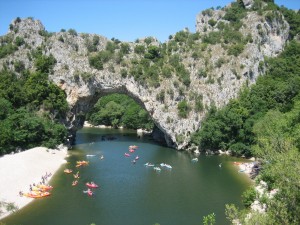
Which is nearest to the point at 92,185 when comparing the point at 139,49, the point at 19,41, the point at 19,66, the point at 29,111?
the point at 29,111

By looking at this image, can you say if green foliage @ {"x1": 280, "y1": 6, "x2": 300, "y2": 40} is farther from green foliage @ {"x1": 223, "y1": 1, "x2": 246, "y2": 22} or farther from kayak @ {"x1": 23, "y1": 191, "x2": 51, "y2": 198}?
kayak @ {"x1": 23, "y1": 191, "x2": 51, "y2": 198}

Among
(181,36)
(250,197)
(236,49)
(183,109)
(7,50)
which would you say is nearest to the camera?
(250,197)

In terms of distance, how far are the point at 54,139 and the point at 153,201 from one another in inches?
1213

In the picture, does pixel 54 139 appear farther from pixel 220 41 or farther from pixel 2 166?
pixel 220 41

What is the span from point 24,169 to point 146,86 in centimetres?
3280

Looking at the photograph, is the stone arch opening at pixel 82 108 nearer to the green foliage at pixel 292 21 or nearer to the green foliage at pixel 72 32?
the green foliage at pixel 72 32

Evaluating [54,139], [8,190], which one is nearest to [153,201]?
[8,190]

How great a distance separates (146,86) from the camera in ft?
244

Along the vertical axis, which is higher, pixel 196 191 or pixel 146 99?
pixel 146 99

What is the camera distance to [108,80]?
244 ft

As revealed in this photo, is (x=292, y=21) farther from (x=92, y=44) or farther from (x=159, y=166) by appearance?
(x=159, y=166)

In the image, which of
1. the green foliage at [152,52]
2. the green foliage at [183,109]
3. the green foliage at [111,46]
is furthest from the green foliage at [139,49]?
the green foliage at [183,109]

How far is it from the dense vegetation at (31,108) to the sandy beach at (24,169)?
2784 mm

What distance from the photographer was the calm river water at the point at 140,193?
113 feet
